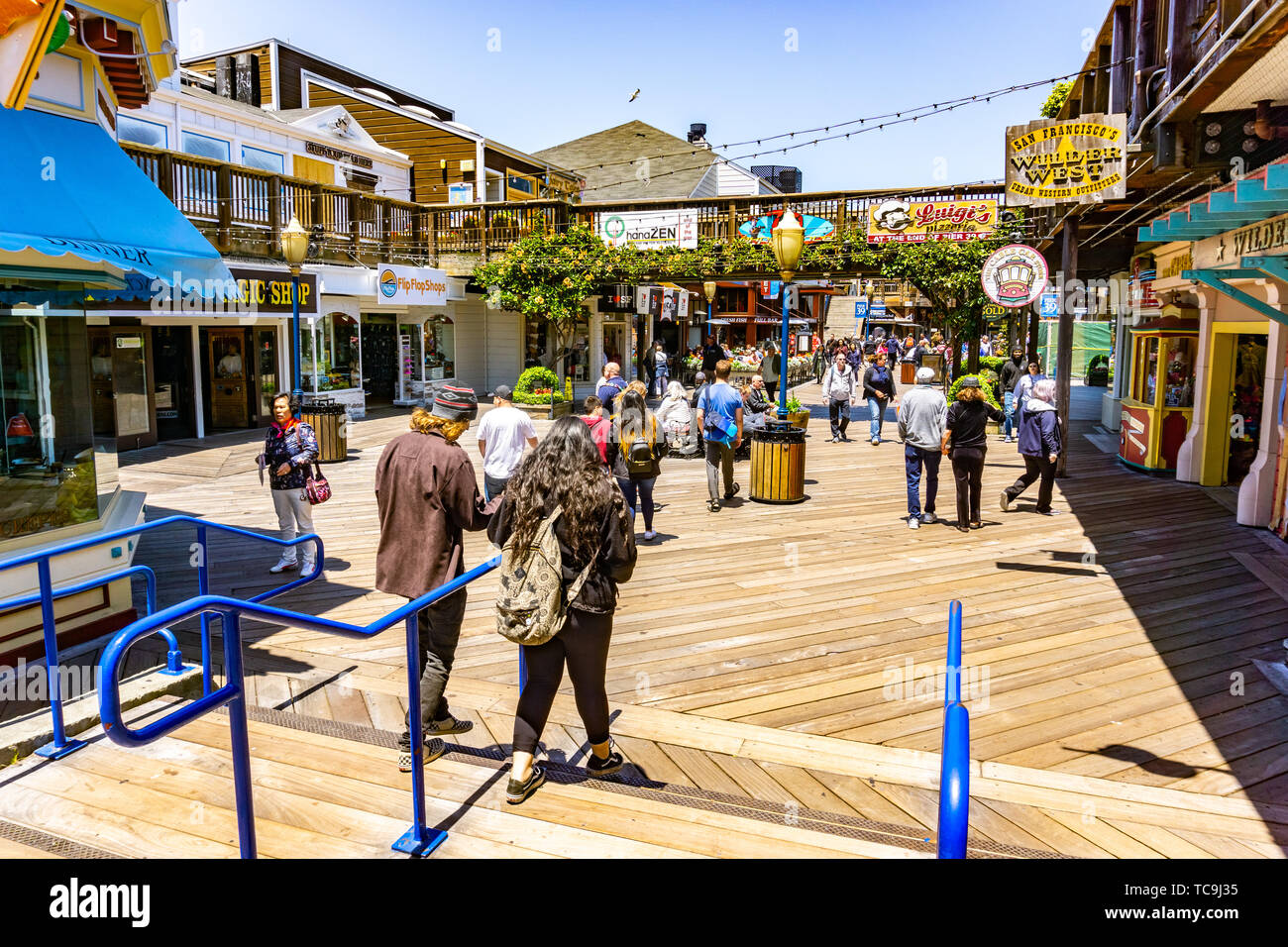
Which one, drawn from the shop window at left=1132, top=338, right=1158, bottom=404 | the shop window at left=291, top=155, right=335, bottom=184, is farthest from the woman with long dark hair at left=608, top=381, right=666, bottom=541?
the shop window at left=291, top=155, right=335, bottom=184

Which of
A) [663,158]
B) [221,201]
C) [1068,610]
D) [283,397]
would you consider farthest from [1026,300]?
[663,158]

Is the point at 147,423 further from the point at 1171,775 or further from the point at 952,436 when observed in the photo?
the point at 1171,775

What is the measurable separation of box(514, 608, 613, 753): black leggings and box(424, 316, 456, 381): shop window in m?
22.0

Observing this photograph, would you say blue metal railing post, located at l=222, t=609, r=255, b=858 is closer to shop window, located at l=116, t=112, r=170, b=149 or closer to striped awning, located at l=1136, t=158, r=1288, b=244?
striped awning, located at l=1136, t=158, r=1288, b=244

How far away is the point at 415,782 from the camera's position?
3557mm

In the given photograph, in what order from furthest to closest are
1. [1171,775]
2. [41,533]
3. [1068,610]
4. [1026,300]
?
[1026,300], [1068,610], [41,533], [1171,775]

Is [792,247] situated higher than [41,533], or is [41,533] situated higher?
[792,247]

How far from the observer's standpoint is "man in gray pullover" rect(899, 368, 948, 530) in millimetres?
10047

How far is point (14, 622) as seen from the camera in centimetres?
546

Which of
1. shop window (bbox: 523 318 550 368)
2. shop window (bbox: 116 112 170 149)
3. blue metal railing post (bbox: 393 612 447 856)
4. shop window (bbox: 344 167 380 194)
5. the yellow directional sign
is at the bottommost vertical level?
blue metal railing post (bbox: 393 612 447 856)

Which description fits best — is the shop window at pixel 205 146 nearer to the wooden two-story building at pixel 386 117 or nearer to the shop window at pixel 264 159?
the shop window at pixel 264 159

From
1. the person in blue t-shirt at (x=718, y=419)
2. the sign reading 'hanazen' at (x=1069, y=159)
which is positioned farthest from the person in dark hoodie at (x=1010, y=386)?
the person in blue t-shirt at (x=718, y=419)
